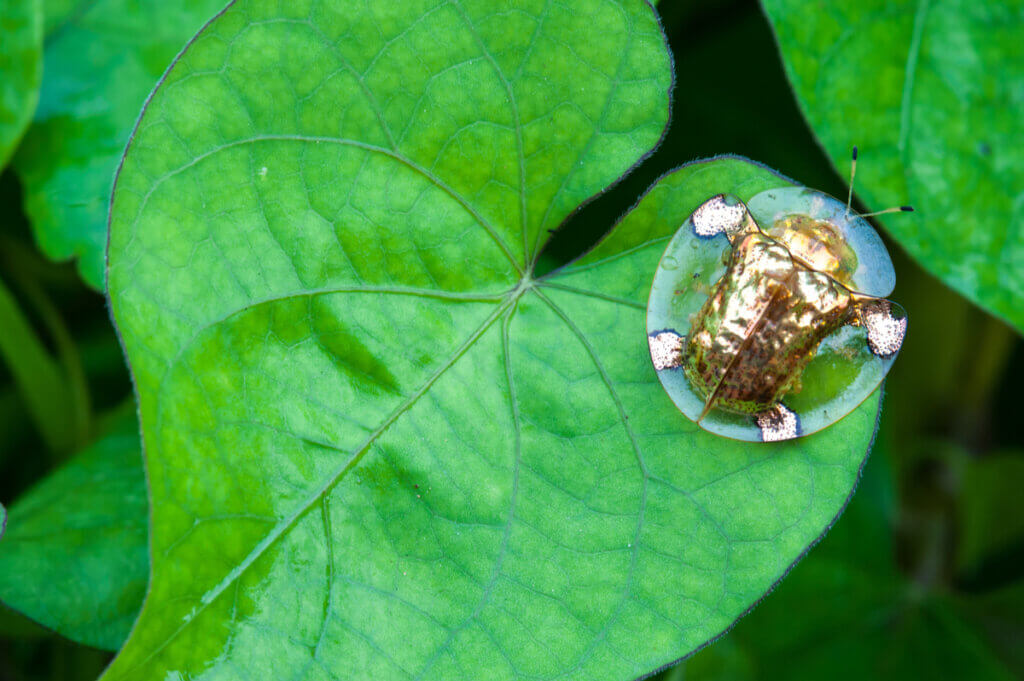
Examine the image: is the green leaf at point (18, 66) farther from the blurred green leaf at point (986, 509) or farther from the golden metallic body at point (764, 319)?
the blurred green leaf at point (986, 509)

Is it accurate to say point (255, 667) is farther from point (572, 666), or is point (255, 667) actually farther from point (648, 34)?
point (648, 34)

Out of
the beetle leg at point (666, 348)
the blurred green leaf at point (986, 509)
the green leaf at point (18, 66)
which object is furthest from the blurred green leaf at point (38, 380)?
the blurred green leaf at point (986, 509)

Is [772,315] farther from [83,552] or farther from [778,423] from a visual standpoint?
[83,552]

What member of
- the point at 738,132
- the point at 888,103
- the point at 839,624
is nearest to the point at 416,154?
the point at 888,103

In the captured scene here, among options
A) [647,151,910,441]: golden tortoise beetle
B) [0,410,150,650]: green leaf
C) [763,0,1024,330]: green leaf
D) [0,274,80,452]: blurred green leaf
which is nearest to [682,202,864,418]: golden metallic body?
[647,151,910,441]: golden tortoise beetle

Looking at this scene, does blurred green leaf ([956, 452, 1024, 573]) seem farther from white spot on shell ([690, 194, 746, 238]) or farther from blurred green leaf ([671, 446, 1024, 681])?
white spot on shell ([690, 194, 746, 238])

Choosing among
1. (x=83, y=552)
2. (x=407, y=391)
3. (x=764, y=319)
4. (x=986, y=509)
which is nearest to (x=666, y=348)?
(x=764, y=319)
